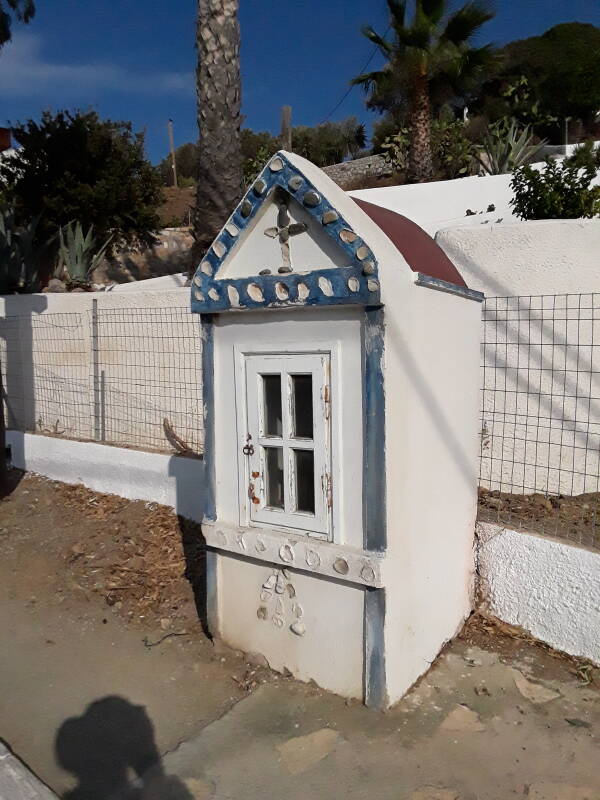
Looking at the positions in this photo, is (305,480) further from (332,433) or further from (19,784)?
(19,784)

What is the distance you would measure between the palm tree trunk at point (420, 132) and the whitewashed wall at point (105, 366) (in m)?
9.10

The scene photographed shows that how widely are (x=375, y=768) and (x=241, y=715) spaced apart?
76cm

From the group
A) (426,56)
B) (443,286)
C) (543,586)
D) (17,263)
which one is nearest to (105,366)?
(17,263)

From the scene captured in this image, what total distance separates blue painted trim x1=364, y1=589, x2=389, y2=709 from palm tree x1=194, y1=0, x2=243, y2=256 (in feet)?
16.6

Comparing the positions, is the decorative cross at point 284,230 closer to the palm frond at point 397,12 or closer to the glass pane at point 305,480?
the glass pane at point 305,480

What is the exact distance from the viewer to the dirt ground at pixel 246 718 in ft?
8.76

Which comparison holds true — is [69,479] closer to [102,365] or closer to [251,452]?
[102,365]

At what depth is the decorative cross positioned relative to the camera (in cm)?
313

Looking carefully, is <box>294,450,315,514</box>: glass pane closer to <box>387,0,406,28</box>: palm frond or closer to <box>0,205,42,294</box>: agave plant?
<box>0,205,42,294</box>: agave plant

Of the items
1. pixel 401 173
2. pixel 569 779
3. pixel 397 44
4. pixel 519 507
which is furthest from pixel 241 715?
pixel 401 173

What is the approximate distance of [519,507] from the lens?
4.21 m

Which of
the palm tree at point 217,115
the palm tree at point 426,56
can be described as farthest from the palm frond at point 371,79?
the palm tree at point 217,115

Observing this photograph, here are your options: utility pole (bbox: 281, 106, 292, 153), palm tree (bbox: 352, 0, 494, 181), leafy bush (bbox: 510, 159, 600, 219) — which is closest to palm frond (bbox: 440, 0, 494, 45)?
palm tree (bbox: 352, 0, 494, 181)

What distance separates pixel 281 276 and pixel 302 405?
26.9 inches
